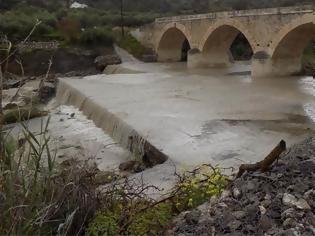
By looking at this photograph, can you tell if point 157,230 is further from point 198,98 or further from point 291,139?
point 198,98

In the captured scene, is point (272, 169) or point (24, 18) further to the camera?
point (24, 18)

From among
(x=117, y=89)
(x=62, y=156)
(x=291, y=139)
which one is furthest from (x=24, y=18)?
(x=291, y=139)

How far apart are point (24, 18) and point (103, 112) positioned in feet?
67.6

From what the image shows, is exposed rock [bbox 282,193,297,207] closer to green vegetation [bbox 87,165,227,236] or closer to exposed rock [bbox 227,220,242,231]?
exposed rock [bbox 227,220,242,231]

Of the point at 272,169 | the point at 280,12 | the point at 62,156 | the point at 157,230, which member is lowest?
the point at 62,156

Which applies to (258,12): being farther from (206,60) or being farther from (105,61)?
(105,61)

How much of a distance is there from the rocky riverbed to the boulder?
24.7m

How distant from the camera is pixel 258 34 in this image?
2264cm

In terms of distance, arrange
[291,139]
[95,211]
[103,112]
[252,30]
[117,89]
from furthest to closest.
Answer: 1. [252,30]
2. [117,89]
3. [103,112]
4. [291,139]
5. [95,211]

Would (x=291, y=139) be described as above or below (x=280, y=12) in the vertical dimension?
below

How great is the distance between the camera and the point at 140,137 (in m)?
11.2

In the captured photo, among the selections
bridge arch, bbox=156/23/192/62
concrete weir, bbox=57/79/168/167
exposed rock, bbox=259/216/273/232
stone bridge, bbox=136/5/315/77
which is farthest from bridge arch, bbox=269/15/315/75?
exposed rock, bbox=259/216/273/232

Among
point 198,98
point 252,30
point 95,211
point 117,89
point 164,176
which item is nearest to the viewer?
point 95,211

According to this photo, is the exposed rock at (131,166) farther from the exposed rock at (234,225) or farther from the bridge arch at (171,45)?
the bridge arch at (171,45)
